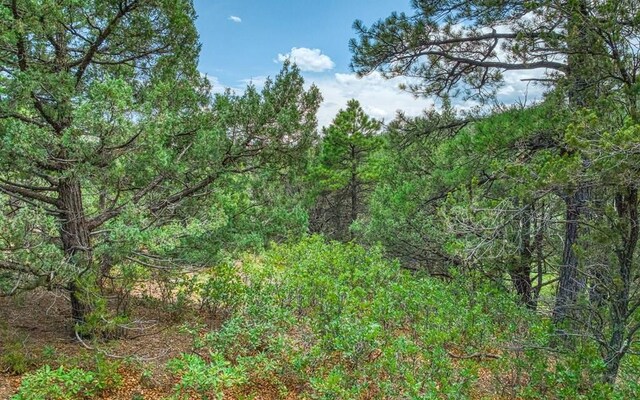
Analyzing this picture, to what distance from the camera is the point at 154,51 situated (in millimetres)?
5266

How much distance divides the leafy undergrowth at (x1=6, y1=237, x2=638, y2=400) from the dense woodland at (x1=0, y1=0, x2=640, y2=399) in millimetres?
32

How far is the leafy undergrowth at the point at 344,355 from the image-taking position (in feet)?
12.3

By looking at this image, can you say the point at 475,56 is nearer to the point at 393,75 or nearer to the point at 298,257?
the point at 393,75

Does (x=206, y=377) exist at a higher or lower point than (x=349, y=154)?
lower

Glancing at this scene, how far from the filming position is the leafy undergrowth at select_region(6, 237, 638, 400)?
3736 mm

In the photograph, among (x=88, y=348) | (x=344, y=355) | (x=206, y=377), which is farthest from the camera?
(x=88, y=348)

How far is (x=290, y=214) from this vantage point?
297 inches

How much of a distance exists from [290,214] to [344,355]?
12.1ft

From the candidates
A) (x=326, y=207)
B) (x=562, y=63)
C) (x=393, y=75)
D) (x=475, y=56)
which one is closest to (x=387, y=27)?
(x=393, y=75)

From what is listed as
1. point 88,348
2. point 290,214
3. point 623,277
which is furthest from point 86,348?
point 623,277

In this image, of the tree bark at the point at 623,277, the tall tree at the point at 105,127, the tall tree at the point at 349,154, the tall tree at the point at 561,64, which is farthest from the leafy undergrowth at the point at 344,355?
the tall tree at the point at 349,154

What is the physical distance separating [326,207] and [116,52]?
13.8 meters

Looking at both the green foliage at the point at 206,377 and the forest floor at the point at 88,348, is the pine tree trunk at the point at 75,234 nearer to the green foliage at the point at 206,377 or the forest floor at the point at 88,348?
the forest floor at the point at 88,348

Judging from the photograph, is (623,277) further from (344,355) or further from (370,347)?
(344,355)
